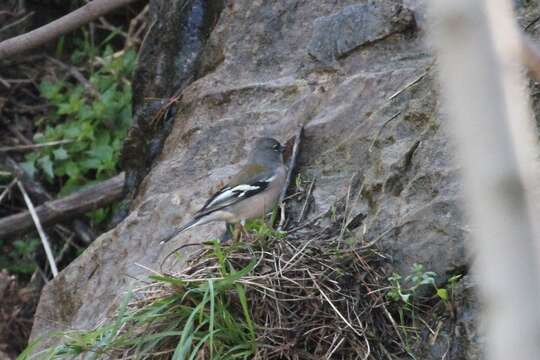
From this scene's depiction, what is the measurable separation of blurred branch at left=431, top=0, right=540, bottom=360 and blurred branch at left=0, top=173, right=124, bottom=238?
6654 mm

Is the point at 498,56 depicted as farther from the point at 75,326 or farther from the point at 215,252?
the point at 75,326

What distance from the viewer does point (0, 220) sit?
25.4 feet

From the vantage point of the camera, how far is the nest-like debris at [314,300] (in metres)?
4.07

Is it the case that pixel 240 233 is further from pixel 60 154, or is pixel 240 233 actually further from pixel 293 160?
pixel 60 154

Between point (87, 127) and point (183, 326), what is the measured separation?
443 centimetres

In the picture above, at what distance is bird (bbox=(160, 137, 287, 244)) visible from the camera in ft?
16.7

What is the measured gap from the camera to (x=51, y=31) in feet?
20.2

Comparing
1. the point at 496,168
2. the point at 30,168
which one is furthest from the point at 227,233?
the point at 496,168

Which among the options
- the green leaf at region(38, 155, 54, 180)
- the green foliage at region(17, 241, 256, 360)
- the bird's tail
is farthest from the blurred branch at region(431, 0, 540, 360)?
the green leaf at region(38, 155, 54, 180)

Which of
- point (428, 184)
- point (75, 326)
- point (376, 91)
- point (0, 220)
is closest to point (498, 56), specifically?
point (428, 184)

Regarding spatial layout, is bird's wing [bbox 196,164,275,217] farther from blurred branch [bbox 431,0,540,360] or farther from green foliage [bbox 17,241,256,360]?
blurred branch [bbox 431,0,540,360]

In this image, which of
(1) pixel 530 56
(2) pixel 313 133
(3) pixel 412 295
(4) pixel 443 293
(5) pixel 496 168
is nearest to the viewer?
(5) pixel 496 168

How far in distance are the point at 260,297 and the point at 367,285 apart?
Result: 468 millimetres

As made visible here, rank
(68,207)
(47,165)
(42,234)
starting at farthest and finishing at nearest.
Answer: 1. (47,165)
2. (68,207)
3. (42,234)
